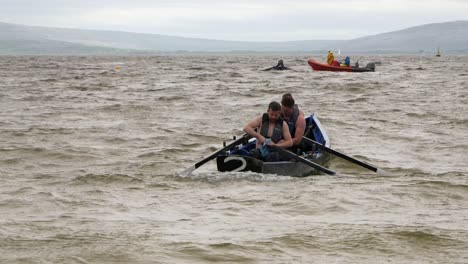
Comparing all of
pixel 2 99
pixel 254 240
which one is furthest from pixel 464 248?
pixel 2 99

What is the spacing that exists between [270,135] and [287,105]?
659 mm

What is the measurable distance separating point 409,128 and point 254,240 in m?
13.1

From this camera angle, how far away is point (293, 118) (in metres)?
12.8

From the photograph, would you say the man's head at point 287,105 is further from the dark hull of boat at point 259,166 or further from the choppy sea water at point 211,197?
the choppy sea water at point 211,197

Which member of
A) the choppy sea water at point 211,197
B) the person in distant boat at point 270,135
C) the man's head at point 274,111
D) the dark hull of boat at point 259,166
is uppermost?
the man's head at point 274,111

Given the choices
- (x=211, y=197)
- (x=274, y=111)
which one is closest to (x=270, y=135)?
(x=274, y=111)

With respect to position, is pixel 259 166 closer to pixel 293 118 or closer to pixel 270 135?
→ pixel 270 135

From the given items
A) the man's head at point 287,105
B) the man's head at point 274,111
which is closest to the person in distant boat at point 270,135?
the man's head at point 274,111

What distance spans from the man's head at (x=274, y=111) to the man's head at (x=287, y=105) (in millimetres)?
457

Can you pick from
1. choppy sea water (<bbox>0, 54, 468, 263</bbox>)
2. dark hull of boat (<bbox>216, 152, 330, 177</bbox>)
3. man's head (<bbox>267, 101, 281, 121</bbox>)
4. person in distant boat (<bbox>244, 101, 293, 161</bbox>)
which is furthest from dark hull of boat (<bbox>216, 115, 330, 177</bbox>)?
man's head (<bbox>267, 101, 281, 121</bbox>)

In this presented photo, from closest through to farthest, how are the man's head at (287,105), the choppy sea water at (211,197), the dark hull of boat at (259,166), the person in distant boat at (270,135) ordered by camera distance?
1. the choppy sea water at (211,197)
2. the dark hull of boat at (259,166)
3. the person in distant boat at (270,135)
4. the man's head at (287,105)

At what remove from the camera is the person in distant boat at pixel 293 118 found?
496 inches

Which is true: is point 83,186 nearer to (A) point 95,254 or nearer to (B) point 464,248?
(A) point 95,254

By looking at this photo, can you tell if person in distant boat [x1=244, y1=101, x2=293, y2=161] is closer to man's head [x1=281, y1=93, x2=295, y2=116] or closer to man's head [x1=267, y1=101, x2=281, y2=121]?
man's head [x1=267, y1=101, x2=281, y2=121]
